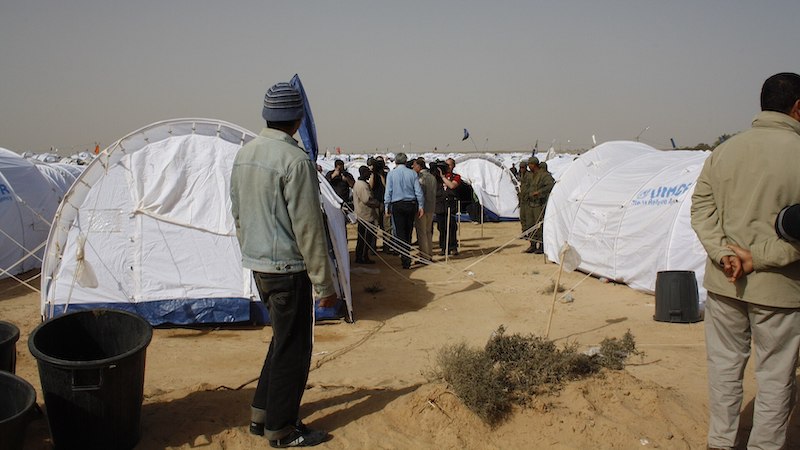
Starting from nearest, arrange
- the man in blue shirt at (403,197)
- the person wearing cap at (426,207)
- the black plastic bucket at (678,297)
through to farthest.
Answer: the black plastic bucket at (678,297), the man in blue shirt at (403,197), the person wearing cap at (426,207)

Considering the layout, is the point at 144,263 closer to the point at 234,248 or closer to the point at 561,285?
the point at 234,248

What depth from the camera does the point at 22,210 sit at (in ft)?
38.8

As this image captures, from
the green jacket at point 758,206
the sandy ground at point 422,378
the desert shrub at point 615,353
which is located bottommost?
the sandy ground at point 422,378

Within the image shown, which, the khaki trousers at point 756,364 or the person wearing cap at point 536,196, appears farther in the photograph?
the person wearing cap at point 536,196

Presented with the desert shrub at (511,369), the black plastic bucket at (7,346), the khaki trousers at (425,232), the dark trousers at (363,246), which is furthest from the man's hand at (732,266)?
the dark trousers at (363,246)

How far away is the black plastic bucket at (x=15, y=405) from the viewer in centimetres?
316

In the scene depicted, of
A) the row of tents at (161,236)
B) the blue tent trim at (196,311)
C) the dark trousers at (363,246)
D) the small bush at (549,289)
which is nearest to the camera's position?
the row of tents at (161,236)

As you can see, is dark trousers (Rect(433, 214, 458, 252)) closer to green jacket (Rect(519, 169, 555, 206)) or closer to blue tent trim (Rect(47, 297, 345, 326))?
green jacket (Rect(519, 169, 555, 206))

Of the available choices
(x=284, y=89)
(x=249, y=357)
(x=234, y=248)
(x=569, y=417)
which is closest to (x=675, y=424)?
(x=569, y=417)

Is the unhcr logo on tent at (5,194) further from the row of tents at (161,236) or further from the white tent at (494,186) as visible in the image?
the white tent at (494,186)

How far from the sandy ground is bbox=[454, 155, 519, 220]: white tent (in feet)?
36.3

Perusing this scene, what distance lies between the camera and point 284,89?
3949mm

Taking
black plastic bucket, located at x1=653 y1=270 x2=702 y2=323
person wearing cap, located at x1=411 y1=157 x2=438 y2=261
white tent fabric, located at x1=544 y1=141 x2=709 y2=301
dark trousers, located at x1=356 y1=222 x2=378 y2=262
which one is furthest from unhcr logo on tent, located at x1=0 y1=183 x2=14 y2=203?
black plastic bucket, located at x1=653 y1=270 x2=702 y2=323

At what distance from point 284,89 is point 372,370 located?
311 centimetres
